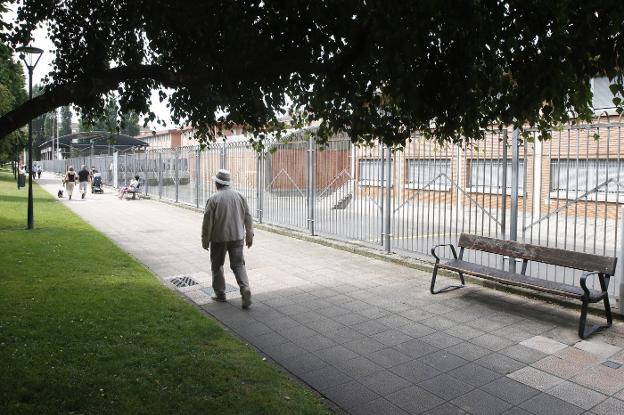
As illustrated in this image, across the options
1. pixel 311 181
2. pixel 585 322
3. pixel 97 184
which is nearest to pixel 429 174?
pixel 311 181

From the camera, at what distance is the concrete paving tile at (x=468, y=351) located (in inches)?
197

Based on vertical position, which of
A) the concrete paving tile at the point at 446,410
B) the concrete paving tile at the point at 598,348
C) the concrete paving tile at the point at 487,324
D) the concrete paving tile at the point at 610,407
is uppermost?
the concrete paving tile at the point at 487,324

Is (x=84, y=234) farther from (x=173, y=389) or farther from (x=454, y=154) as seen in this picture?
(x=173, y=389)

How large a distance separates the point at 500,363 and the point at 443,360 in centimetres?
50

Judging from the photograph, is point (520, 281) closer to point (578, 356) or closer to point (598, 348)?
point (598, 348)

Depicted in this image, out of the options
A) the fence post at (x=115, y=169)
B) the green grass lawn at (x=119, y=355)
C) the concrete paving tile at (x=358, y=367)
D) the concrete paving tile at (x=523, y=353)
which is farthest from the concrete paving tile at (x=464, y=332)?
the fence post at (x=115, y=169)

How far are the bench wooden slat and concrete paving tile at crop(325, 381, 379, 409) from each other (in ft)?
8.72

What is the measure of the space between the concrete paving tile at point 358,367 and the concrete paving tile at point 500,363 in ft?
3.14

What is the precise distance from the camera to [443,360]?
16.1 ft

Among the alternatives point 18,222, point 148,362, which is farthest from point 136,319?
point 18,222

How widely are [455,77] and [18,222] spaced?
14.0m

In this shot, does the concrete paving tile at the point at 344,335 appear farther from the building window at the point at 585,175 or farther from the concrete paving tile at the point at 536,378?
the building window at the point at 585,175

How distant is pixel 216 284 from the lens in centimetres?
695

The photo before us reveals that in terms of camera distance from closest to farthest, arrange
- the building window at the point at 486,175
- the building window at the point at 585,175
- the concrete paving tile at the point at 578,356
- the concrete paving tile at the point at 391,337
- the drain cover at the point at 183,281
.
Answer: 1. the concrete paving tile at the point at 578,356
2. the concrete paving tile at the point at 391,337
3. the building window at the point at 585,175
4. the drain cover at the point at 183,281
5. the building window at the point at 486,175
